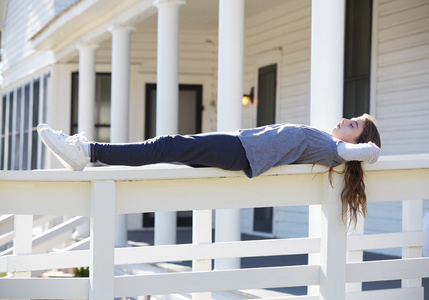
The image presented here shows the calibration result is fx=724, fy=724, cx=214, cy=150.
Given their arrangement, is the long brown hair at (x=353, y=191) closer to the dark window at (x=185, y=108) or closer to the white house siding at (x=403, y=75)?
the white house siding at (x=403, y=75)

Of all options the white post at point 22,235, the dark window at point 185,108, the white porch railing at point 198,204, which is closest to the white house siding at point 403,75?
the white porch railing at point 198,204

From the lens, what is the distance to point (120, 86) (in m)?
9.28

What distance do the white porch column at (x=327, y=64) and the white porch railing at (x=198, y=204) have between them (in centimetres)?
154

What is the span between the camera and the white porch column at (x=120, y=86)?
919 centimetres

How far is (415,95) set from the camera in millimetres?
7391

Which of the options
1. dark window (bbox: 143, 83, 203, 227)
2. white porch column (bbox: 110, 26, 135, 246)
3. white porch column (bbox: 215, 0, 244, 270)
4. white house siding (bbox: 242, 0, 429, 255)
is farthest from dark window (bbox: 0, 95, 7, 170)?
white porch column (bbox: 215, 0, 244, 270)

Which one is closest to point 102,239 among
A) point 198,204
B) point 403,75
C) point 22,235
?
point 198,204

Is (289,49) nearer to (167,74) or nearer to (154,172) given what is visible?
→ (167,74)

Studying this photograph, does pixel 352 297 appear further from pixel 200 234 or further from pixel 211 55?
pixel 211 55

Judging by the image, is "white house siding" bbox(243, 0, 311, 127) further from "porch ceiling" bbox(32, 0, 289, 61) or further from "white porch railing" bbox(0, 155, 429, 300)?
"white porch railing" bbox(0, 155, 429, 300)

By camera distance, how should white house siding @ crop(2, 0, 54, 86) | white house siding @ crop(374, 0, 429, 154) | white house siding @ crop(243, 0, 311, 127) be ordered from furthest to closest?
white house siding @ crop(2, 0, 54, 86), white house siding @ crop(243, 0, 311, 127), white house siding @ crop(374, 0, 429, 154)

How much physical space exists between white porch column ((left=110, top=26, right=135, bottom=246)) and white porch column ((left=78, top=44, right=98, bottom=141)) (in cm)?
Result: 155

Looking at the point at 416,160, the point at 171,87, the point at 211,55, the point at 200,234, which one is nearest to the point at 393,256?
the point at 171,87

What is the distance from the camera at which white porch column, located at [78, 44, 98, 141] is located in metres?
10.8
